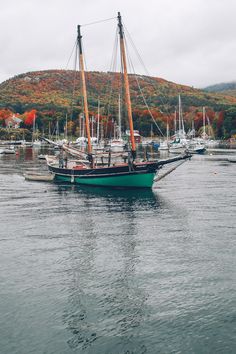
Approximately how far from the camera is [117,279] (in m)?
20.5

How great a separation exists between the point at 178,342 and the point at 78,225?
17808mm

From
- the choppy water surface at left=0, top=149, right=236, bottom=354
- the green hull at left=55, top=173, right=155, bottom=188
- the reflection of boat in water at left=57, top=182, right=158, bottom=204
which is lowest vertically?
the choppy water surface at left=0, top=149, right=236, bottom=354

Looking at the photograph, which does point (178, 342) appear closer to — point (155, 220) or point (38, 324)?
point (38, 324)

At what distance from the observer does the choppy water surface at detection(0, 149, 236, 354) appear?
1510cm

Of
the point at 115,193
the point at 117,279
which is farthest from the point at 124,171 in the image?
the point at 117,279

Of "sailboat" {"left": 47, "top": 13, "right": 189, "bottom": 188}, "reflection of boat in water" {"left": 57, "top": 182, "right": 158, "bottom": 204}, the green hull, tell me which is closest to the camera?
"reflection of boat in water" {"left": 57, "top": 182, "right": 158, "bottom": 204}

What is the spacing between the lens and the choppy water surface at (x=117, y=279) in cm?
1510

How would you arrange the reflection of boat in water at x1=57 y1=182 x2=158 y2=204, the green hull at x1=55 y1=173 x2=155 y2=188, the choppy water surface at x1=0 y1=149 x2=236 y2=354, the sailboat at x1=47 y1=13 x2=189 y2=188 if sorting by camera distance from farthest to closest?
the green hull at x1=55 y1=173 x2=155 y2=188
the sailboat at x1=47 y1=13 x2=189 y2=188
the reflection of boat in water at x1=57 y1=182 x2=158 y2=204
the choppy water surface at x1=0 y1=149 x2=236 y2=354

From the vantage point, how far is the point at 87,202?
137ft

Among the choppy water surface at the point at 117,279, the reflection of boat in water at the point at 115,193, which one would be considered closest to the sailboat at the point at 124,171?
the reflection of boat in water at the point at 115,193

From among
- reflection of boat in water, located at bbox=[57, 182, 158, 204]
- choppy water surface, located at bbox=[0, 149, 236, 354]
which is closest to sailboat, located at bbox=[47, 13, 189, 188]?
reflection of boat in water, located at bbox=[57, 182, 158, 204]

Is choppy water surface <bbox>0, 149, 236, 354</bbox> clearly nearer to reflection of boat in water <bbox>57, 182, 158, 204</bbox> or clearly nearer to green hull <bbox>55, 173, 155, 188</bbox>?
reflection of boat in water <bbox>57, 182, 158, 204</bbox>

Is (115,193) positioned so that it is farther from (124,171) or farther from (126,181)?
(124,171)

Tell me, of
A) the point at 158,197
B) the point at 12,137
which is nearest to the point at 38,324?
the point at 158,197
